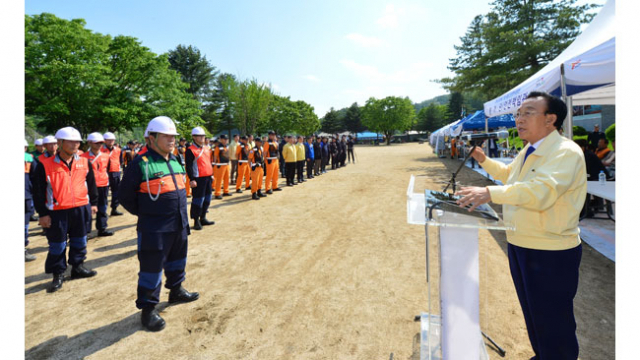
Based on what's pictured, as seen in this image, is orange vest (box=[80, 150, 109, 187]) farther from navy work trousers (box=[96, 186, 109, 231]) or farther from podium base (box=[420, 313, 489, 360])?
podium base (box=[420, 313, 489, 360])

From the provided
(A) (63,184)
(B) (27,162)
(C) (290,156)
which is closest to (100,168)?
(B) (27,162)

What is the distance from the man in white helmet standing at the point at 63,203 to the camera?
3908mm

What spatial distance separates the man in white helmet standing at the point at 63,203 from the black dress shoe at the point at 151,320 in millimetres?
1937

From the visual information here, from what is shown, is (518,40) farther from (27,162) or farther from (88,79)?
(88,79)

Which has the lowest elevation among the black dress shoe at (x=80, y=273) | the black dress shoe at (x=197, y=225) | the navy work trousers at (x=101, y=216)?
the black dress shoe at (x=80, y=273)

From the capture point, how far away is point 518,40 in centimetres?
1862

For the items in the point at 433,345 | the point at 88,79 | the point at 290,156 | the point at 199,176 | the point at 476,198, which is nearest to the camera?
the point at 476,198

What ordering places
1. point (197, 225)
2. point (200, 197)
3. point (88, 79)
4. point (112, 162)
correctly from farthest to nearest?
point (88, 79)
point (112, 162)
point (200, 197)
point (197, 225)

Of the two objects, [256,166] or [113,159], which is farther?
[256,166]

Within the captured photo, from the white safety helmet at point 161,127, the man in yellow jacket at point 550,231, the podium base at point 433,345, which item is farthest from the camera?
the white safety helmet at point 161,127

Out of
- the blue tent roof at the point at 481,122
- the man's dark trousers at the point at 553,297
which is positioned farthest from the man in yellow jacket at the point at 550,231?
the blue tent roof at the point at 481,122

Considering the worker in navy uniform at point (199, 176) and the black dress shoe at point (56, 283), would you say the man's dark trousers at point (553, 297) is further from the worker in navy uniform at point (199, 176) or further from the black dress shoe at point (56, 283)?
the worker in navy uniform at point (199, 176)

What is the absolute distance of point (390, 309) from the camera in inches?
129

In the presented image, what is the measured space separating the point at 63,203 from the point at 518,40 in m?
23.3
